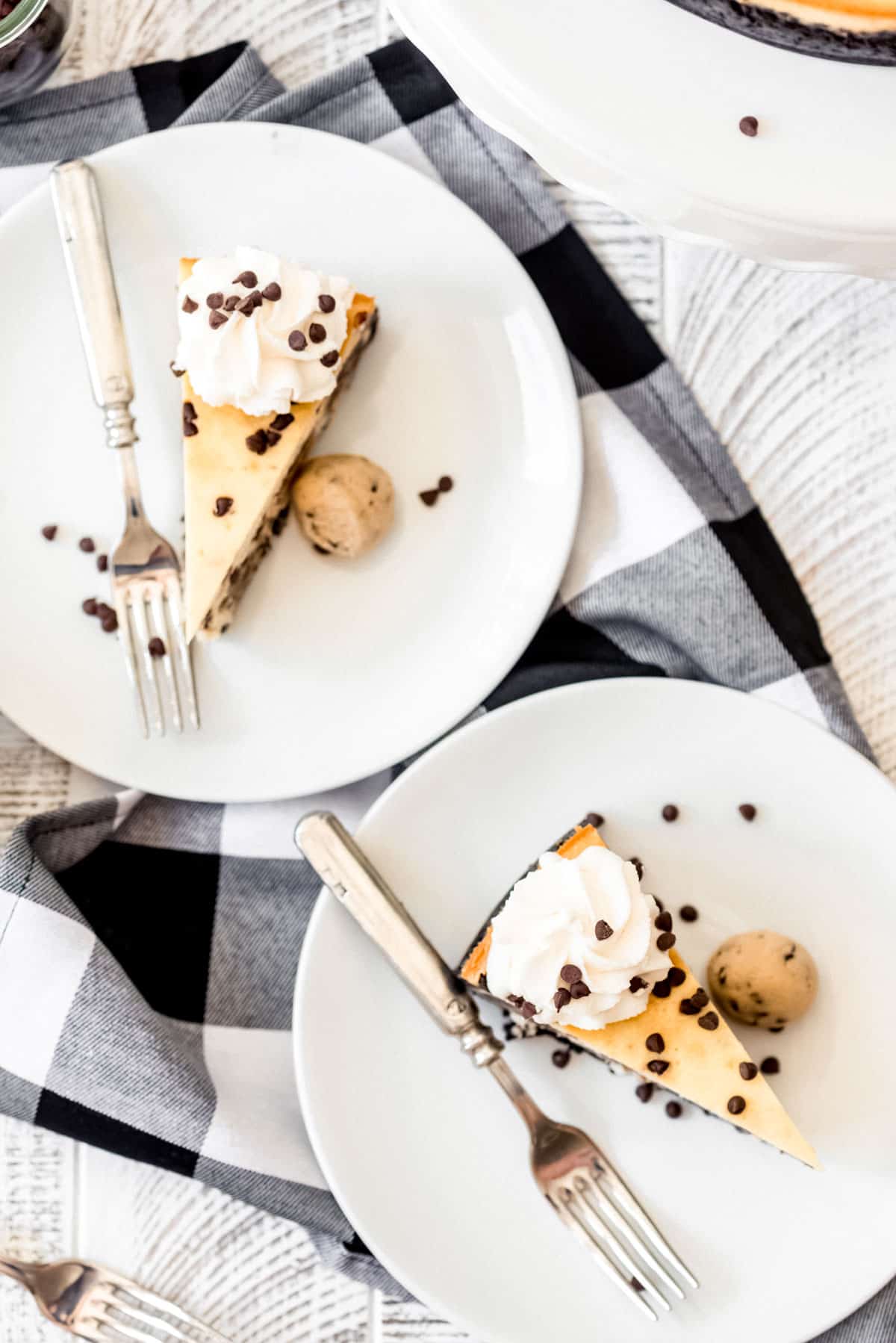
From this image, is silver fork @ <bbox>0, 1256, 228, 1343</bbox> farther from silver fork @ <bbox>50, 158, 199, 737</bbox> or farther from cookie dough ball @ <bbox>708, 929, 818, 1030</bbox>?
cookie dough ball @ <bbox>708, 929, 818, 1030</bbox>

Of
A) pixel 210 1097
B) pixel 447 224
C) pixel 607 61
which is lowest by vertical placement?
pixel 210 1097

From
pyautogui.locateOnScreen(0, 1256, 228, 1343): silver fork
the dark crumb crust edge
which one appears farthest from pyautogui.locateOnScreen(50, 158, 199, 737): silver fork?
the dark crumb crust edge

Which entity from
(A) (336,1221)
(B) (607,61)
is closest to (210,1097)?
(A) (336,1221)

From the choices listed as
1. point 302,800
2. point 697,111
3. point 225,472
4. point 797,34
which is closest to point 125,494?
point 225,472

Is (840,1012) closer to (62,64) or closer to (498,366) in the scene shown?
(498,366)

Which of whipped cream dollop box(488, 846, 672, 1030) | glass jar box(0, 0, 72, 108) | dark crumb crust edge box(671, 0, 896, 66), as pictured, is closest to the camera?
dark crumb crust edge box(671, 0, 896, 66)

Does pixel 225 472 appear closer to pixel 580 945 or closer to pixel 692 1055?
pixel 580 945
